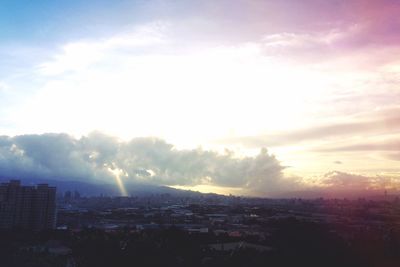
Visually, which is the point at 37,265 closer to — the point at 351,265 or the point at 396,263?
the point at 351,265

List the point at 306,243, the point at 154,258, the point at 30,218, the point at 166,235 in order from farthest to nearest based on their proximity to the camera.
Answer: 1. the point at 30,218
2. the point at 166,235
3. the point at 306,243
4. the point at 154,258

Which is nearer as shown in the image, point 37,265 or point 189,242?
point 37,265

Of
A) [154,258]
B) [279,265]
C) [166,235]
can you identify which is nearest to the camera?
[279,265]

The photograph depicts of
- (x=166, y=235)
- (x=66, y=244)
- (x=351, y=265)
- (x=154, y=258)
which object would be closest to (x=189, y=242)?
(x=166, y=235)

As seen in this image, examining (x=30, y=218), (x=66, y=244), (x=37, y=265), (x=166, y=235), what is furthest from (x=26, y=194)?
(x=37, y=265)

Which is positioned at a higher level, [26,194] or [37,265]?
[26,194]

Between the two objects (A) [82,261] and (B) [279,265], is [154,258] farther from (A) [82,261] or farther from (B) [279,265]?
(B) [279,265]
